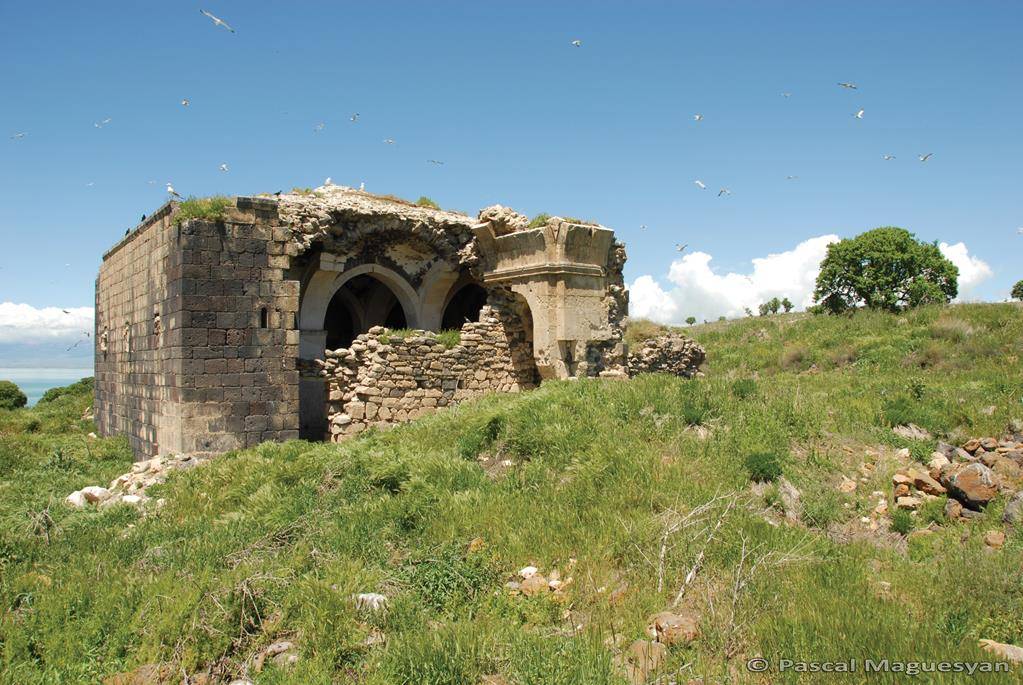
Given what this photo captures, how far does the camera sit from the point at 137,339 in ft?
39.0

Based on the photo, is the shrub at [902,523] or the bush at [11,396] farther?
the bush at [11,396]

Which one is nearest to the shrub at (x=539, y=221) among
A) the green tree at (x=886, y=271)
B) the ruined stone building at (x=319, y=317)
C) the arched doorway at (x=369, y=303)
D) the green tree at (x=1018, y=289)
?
the ruined stone building at (x=319, y=317)

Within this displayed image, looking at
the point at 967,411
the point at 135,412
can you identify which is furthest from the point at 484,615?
the point at 135,412

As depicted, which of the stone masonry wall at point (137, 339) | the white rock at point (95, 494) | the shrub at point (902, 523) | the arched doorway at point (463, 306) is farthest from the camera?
the arched doorway at point (463, 306)

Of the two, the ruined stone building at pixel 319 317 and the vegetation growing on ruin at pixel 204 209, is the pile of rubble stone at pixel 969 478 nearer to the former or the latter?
the ruined stone building at pixel 319 317

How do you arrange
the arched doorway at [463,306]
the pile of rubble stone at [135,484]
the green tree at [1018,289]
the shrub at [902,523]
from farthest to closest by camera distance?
the green tree at [1018,289], the arched doorway at [463,306], the pile of rubble stone at [135,484], the shrub at [902,523]

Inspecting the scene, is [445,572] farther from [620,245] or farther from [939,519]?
[620,245]

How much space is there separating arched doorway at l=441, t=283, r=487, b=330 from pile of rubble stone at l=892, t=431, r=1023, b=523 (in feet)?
38.5

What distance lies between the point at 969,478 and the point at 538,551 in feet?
13.2

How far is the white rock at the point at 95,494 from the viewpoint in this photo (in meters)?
8.44

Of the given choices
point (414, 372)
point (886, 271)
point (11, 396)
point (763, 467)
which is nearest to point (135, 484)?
point (414, 372)

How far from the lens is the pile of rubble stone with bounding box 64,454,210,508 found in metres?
8.25

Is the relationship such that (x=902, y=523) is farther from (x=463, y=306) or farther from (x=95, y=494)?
(x=463, y=306)

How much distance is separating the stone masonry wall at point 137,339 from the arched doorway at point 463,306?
713 centimetres
